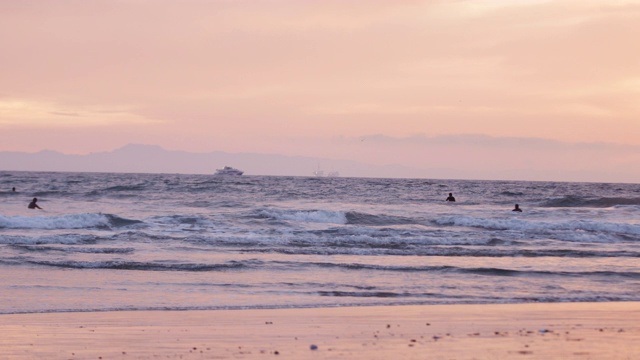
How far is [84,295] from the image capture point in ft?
42.8

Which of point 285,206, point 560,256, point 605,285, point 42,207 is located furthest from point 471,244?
point 42,207

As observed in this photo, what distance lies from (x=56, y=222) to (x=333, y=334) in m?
23.3

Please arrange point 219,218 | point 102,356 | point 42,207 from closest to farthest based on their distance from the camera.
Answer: point 102,356 → point 219,218 → point 42,207

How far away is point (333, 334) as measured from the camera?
32.0 ft

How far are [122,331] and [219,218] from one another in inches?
921

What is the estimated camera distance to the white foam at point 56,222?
29.8 metres

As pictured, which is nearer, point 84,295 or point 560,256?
point 84,295

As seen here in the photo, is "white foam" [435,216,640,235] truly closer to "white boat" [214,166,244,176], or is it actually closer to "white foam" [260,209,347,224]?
"white foam" [260,209,347,224]

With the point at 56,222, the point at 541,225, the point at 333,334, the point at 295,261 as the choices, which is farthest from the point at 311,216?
the point at 333,334

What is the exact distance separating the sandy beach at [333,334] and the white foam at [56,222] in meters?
19.9

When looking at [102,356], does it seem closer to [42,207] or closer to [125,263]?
[125,263]

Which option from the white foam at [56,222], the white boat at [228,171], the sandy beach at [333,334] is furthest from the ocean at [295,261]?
the white boat at [228,171]

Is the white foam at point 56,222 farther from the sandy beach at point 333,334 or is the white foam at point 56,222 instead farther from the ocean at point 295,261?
the sandy beach at point 333,334

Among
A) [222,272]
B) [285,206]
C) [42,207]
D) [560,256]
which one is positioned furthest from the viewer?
[285,206]
